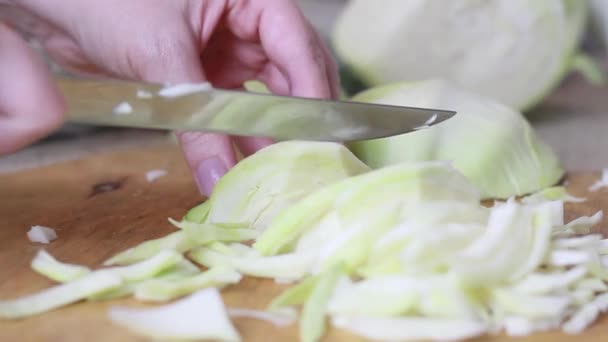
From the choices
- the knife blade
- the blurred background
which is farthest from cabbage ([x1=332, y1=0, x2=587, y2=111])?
the knife blade

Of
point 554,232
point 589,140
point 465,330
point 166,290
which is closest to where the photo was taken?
point 465,330

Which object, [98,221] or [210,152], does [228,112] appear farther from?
[98,221]

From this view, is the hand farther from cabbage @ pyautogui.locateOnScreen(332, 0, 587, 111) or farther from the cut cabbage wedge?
cabbage @ pyautogui.locateOnScreen(332, 0, 587, 111)

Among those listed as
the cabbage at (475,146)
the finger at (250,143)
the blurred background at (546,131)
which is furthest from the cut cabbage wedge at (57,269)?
the blurred background at (546,131)

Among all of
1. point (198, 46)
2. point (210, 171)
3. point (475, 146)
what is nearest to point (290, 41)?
point (198, 46)

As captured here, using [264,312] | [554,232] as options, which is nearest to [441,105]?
[554,232]

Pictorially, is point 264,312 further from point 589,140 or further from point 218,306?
point 589,140

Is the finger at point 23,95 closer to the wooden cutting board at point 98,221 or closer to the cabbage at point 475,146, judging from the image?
the wooden cutting board at point 98,221

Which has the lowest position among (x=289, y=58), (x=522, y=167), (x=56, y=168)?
(x=56, y=168)

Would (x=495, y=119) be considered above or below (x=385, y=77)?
above
